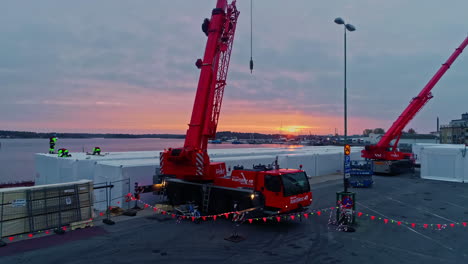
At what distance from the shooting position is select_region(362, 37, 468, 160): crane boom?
2956 cm

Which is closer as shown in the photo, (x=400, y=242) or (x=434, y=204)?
(x=400, y=242)

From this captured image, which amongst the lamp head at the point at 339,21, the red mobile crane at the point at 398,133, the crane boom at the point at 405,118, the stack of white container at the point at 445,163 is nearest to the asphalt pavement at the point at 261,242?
the lamp head at the point at 339,21

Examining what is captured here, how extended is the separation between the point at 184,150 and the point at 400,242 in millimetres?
9039

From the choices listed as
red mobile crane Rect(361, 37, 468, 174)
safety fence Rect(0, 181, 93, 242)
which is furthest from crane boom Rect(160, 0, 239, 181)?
red mobile crane Rect(361, 37, 468, 174)

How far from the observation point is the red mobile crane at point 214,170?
12945 millimetres

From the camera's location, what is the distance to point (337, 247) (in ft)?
34.5

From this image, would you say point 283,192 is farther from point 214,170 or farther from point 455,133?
point 455,133

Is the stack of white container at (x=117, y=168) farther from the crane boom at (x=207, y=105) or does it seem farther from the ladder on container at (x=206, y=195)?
the ladder on container at (x=206, y=195)

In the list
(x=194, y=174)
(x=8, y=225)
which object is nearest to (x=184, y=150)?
(x=194, y=174)

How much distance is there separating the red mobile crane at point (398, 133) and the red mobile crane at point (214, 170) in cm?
2120

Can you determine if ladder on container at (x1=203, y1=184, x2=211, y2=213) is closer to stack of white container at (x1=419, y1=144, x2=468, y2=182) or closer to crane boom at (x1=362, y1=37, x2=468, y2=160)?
crane boom at (x1=362, y1=37, x2=468, y2=160)

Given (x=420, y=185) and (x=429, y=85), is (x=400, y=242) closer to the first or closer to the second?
(x=420, y=185)

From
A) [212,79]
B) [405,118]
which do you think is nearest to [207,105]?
[212,79]

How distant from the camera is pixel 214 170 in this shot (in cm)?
1494
